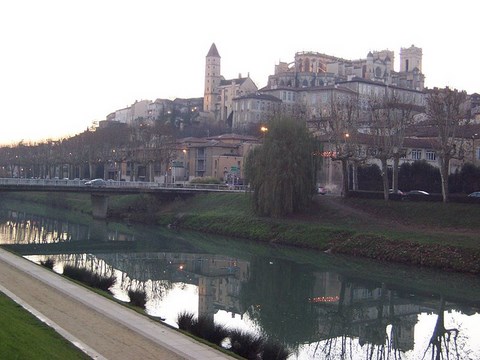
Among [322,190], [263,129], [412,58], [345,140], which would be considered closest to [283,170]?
[263,129]

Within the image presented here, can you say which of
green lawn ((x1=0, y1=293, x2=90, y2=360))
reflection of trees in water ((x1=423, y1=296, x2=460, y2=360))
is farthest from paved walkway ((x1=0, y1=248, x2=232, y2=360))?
reflection of trees in water ((x1=423, y1=296, x2=460, y2=360))

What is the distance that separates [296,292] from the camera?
32.0 m

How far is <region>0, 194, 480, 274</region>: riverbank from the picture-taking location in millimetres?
40938

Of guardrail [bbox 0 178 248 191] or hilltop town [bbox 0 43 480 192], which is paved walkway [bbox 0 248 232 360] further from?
guardrail [bbox 0 178 248 191]

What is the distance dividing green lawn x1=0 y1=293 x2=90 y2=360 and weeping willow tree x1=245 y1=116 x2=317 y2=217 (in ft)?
125

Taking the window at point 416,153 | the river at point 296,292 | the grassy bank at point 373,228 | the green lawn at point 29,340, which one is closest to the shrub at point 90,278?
the river at point 296,292

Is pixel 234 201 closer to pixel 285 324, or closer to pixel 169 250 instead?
pixel 169 250

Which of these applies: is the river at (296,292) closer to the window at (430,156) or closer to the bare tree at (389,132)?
the bare tree at (389,132)

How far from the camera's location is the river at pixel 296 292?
878 inches

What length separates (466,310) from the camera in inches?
1135

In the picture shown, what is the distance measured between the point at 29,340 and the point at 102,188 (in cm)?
Result: 5659

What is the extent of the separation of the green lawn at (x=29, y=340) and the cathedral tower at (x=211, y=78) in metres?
150

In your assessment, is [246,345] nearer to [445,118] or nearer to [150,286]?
[150,286]

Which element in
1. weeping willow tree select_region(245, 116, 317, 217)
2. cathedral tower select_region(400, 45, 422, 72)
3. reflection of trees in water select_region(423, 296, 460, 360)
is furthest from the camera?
cathedral tower select_region(400, 45, 422, 72)
